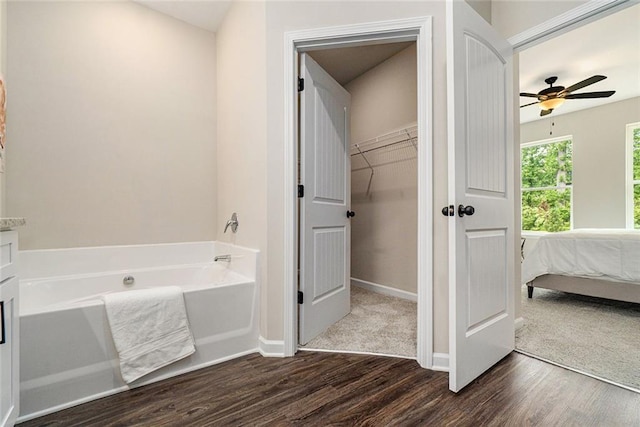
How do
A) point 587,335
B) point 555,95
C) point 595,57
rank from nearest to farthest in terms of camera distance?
point 587,335 → point 595,57 → point 555,95

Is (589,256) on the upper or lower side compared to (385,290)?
upper

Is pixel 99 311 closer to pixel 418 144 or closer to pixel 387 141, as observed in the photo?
pixel 418 144

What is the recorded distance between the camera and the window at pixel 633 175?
4602 mm

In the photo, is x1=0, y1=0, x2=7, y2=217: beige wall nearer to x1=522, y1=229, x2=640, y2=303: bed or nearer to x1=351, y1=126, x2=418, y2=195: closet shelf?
x1=351, y1=126, x2=418, y2=195: closet shelf

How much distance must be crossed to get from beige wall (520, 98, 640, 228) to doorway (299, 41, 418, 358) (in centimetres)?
394

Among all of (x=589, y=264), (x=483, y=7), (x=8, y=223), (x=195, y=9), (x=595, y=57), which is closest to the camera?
(x=8, y=223)

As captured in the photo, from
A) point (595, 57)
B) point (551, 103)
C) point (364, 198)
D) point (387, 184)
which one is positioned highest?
point (595, 57)

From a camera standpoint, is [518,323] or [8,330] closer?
[8,330]

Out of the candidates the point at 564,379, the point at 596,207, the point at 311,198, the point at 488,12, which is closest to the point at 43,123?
the point at 311,198

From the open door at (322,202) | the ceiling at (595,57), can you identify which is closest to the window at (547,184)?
the ceiling at (595,57)

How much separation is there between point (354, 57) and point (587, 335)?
3319mm

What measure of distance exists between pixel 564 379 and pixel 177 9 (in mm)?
3789

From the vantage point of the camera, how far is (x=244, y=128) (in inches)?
91.4

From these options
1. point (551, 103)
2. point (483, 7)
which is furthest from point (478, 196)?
point (551, 103)
